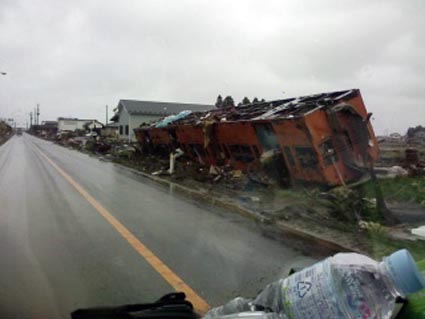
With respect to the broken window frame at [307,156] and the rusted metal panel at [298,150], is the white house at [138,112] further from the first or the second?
the broken window frame at [307,156]

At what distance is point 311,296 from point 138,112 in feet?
158

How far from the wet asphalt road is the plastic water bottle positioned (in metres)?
2.36

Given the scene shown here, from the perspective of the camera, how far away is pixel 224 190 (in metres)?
12.6

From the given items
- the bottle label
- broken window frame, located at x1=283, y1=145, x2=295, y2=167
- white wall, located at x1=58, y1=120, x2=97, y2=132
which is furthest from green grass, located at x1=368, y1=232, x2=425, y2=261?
white wall, located at x1=58, y1=120, x2=97, y2=132

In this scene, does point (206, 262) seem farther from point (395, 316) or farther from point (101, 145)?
point (101, 145)

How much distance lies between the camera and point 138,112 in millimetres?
49031

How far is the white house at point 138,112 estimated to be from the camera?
161ft

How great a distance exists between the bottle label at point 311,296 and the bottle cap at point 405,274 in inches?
10.1

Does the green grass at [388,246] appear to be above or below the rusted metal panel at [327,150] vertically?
below

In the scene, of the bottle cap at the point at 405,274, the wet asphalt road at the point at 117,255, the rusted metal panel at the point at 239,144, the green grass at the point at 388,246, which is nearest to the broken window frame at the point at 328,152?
the rusted metal panel at the point at 239,144

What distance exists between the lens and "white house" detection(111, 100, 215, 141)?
49.1 metres

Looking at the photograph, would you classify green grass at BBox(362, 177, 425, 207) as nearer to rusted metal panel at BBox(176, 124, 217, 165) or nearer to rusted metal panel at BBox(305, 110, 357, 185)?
rusted metal panel at BBox(305, 110, 357, 185)

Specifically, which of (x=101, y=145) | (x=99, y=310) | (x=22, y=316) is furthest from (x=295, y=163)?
(x=101, y=145)

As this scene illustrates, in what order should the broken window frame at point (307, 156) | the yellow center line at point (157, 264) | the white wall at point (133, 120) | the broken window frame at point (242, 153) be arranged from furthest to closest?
the white wall at point (133, 120) → the broken window frame at point (242, 153) → the broken window frame at point (307, 156) → the yellow center line at point (157, 264)
